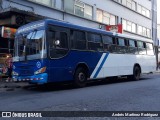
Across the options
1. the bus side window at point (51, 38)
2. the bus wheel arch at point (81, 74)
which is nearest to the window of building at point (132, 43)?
the bus wheel arch at point (81, 74)

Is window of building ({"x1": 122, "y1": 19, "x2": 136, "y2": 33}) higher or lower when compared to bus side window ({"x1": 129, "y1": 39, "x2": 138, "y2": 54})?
higher

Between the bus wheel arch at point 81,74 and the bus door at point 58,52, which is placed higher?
the bus door at point 58,52

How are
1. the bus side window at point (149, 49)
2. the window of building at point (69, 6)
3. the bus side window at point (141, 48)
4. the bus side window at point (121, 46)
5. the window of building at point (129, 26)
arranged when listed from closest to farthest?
1. the bus side window at point (121, 46)
2. the bus side window at point (141, 48)
3. the bus side window at point (149, 49)
4. the window of building at point (69, 6)
5. the window of building at point (129, 26)

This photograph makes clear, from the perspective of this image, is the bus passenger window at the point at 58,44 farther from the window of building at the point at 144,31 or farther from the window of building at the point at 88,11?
the window of building at the point at 144,31

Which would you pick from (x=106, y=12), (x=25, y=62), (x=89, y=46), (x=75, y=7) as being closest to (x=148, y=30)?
(x=106, y=12)

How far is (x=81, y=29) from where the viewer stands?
14.0m

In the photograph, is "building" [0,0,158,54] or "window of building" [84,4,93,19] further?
"window of building" [84,4,93,19]

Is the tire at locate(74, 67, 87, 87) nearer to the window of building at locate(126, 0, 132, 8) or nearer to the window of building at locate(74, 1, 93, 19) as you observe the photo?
the window of building at locate(74, 1, 93, 19)

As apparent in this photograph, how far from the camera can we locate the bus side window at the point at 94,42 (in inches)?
572

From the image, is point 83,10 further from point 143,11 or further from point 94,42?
point 143,11

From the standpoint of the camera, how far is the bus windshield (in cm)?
1177

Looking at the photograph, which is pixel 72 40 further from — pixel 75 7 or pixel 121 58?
pixel 75 7

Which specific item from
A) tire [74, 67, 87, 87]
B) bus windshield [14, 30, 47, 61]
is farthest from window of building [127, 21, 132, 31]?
bus windshield [14, 30, 47, 61]

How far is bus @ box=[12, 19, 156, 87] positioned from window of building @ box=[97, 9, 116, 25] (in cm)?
1293
